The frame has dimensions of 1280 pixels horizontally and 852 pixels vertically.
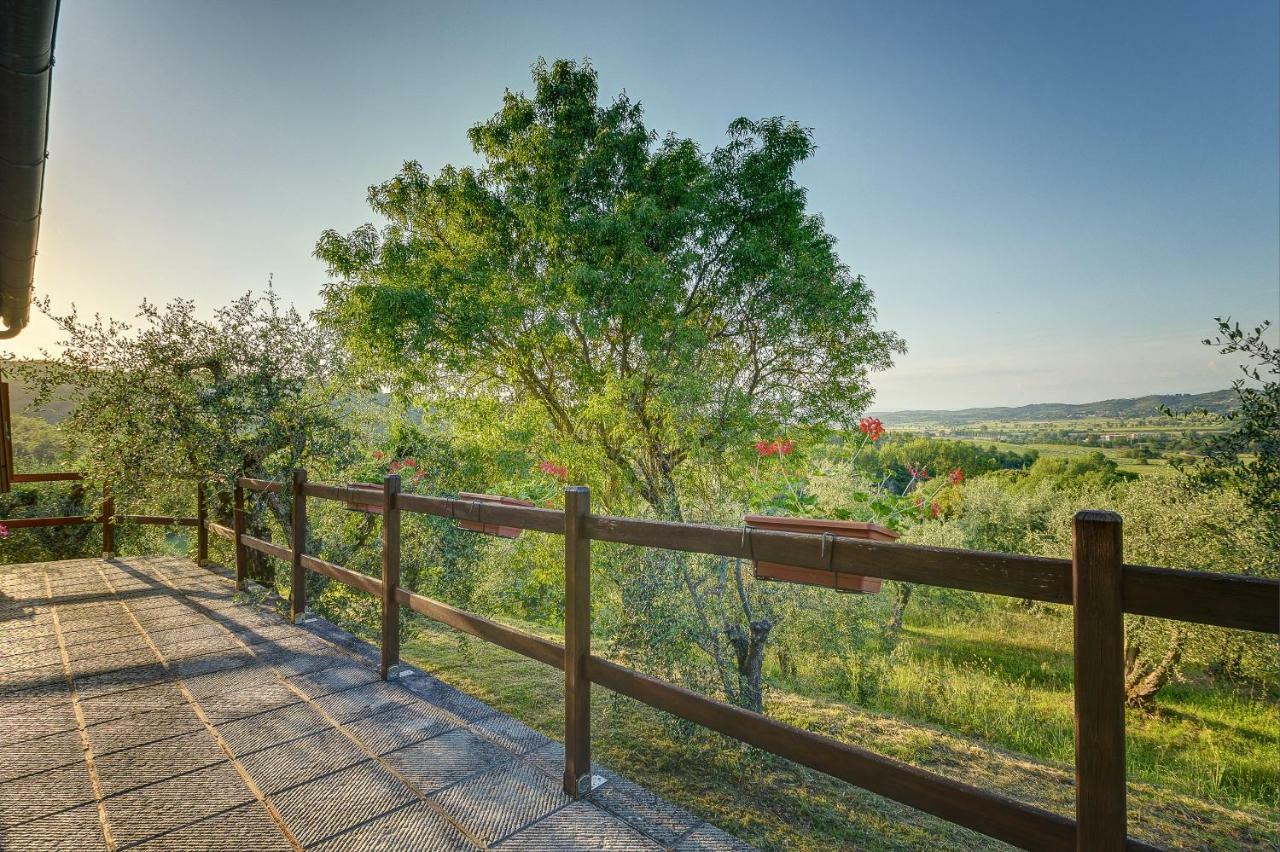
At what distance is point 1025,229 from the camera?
1094cm

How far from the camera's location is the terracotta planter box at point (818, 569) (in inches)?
70.4

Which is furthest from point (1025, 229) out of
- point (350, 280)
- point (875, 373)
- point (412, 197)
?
point (350, 280)

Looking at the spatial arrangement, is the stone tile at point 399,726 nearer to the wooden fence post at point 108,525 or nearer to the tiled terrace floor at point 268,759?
the tiled terrace floor at point 268,759

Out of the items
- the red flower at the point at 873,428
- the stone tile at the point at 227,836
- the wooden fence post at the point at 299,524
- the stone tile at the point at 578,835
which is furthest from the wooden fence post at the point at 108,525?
the red flower at the point at 873,428

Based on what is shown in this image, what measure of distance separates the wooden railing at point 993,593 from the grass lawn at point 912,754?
7.66 ft

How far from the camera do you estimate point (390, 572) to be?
3.33m

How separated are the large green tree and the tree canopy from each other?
1.1 inches

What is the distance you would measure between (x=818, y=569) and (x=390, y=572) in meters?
2.66

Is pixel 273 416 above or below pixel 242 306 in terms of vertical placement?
below

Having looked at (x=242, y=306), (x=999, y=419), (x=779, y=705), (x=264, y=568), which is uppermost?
(x=242, y=306)

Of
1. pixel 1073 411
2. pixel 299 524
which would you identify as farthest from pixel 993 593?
pixel 1073 411

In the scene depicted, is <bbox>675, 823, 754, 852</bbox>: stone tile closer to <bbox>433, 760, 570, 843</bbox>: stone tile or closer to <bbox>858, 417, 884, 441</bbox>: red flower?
<bbox>433, 760, 570, 843</bbox>: stone tile

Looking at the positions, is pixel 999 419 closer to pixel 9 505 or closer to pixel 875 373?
pixel 875 373

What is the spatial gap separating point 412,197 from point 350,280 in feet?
6.25
